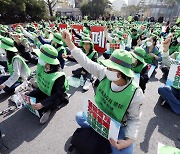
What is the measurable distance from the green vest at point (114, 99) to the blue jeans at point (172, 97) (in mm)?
1917

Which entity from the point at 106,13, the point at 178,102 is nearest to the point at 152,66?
the point at 178,102

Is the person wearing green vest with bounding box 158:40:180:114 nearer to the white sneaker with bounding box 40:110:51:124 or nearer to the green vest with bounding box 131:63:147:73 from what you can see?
the green vest with bounding box 131:63:147:73

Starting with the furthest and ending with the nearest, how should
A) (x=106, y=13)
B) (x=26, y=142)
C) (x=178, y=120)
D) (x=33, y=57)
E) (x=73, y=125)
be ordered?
1. (x=106, y=13)
2. (x=33, y=57)
3. (x=178, y=120)
4. (x=73, y=125)
5. (x=26, y=142)

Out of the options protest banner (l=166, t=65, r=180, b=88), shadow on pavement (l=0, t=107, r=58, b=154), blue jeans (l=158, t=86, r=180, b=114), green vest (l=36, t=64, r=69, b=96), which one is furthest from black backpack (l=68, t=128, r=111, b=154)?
protest banner (l=166, t=65, r=180, b=88)

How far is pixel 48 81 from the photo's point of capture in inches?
121

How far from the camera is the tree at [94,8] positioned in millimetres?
37594

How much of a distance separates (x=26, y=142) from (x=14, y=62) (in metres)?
1.73

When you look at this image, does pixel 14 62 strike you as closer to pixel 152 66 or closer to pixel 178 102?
pixel 178 102

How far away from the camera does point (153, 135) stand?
2.86 meters

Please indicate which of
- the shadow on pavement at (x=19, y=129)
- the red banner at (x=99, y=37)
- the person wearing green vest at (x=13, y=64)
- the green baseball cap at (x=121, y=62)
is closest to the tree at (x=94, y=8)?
the red banner at (x=99, y=37)

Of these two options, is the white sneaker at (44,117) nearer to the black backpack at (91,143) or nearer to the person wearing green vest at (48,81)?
the person wearing green vest at (48,81)

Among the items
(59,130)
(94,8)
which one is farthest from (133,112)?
(94,8)

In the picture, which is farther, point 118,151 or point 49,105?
point 49,105

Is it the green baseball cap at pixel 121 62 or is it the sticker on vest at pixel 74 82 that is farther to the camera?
the sticker on vest at pixel 74 82
